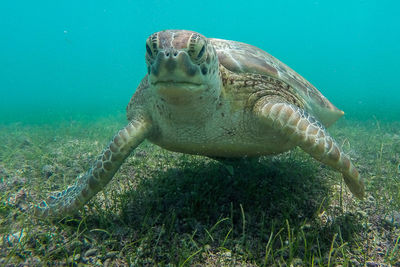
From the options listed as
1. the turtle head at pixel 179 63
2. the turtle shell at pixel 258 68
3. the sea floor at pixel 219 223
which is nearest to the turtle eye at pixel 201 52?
the turtle head at pixel 179 63

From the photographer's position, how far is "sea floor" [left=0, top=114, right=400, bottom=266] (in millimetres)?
1719

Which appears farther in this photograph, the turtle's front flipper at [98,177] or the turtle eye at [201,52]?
the turtle's front flipper at [98,177]

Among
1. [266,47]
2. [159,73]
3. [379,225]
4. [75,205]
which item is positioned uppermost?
[266,47]

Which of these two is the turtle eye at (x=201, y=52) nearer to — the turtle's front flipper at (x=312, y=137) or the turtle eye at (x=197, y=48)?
the turtle eye at (x=197, y=48)

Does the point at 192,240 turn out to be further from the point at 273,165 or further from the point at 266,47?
the point at 266,47

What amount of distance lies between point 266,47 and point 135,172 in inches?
5149

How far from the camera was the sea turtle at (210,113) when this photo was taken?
5.90 ft

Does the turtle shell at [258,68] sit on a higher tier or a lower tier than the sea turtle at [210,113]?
higher

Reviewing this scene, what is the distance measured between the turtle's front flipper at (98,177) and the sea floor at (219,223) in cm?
12

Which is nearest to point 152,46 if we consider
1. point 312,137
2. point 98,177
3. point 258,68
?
Result: point 258,68

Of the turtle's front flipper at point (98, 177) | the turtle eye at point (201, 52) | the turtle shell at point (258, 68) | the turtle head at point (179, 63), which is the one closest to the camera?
the turtle head at point (179, 63)

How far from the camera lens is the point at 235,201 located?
2289 millimetres

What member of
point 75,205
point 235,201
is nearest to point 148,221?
point 75,205

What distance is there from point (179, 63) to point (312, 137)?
1.21 metres
